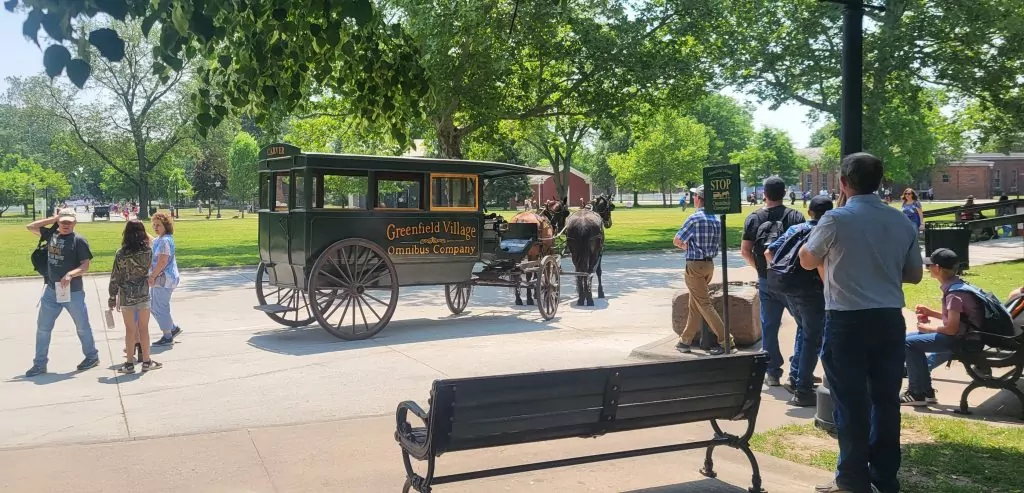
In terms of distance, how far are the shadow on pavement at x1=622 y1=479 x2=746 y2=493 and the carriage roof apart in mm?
6943

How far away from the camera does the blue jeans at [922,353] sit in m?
6.68

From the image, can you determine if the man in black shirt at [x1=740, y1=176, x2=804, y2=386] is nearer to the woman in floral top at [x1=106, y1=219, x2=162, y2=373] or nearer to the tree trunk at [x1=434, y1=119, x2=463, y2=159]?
the woman in floral top at [x1=106, y1=219, x2=162, y2=373]

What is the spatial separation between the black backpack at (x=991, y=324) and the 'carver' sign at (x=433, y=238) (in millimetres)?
6865

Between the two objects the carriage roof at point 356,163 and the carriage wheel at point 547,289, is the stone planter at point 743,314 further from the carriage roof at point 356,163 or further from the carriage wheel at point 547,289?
the carriage roof at point 356,163

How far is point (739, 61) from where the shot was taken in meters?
31.2

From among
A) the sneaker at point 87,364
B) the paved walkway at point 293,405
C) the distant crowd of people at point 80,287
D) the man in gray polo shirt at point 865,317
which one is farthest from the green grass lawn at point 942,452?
the sneaker at point 87,364

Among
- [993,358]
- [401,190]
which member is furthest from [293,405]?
[993,358]

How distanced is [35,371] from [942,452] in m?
8.55

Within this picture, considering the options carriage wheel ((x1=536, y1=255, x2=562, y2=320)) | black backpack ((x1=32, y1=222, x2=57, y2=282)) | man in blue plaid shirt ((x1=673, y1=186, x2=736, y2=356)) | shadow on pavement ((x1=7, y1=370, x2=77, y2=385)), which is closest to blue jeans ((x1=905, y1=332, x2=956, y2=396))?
man in blue plaid shirt ((x1=673, y1=186, x2=736, y2=356))

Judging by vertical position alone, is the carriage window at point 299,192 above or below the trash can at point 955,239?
above

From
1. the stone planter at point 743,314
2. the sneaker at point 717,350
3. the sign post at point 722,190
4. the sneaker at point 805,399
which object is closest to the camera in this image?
the sneaker at point 805,399

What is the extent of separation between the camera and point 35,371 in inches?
348

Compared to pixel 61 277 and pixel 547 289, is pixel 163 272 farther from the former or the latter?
pixel 547 289

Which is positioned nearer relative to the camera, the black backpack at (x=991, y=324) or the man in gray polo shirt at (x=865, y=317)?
the man in gray polo shirt at (x=865, y=317)
